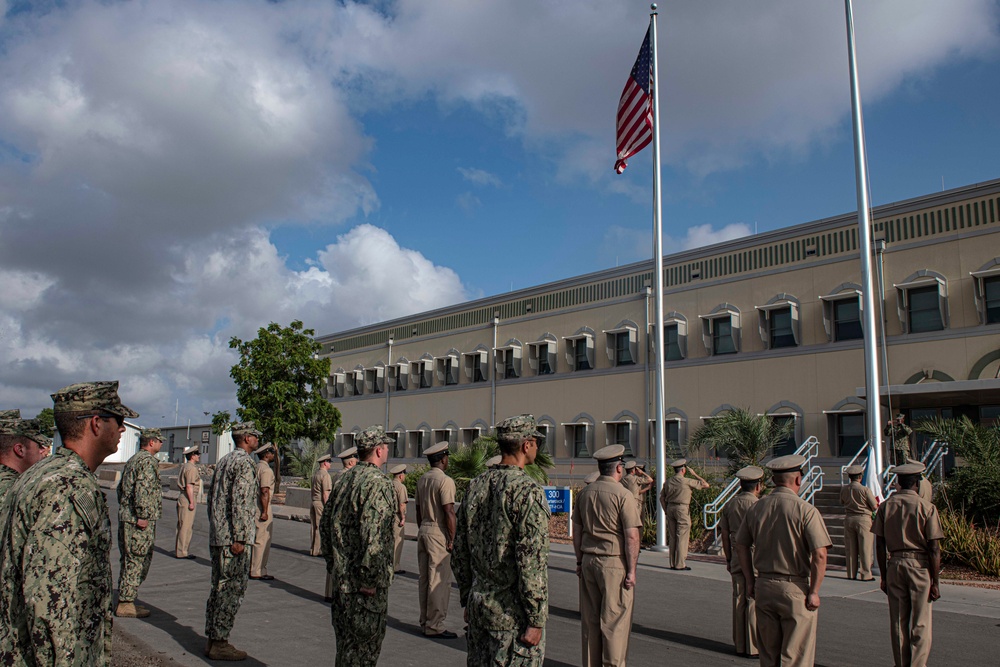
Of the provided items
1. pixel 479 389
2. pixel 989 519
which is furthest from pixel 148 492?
pixel 479 389

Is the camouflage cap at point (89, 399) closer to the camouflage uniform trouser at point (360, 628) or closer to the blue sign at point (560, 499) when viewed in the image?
the camouflage uniform trouser at point (360, 628)

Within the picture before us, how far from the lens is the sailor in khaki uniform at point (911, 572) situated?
7.07 m

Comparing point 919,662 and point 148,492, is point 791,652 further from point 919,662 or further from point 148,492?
point 148,492

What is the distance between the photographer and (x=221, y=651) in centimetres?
709

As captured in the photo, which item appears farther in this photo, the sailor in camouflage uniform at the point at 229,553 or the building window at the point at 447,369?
the building window at the point at 447,369

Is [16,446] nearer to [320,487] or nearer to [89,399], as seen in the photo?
[89,399]

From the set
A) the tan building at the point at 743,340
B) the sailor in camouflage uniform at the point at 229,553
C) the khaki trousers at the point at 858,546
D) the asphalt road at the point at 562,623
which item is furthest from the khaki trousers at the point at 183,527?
the tan building at the point at 743,340

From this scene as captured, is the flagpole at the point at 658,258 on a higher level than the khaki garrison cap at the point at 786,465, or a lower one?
higher

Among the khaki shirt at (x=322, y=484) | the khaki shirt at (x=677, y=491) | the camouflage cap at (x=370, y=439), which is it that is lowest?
the khaki shirt at (x=677, y=491)

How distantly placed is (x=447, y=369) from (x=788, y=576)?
3503 cm

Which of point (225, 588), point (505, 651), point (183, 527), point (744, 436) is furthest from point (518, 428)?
point (744, 436)

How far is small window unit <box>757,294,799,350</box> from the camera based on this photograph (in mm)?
26047

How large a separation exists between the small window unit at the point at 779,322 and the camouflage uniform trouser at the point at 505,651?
2373 centimetres

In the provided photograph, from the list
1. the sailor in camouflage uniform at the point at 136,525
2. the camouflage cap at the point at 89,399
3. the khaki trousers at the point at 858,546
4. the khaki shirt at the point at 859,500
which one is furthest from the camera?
the khaki trousers at the point at 858,546
